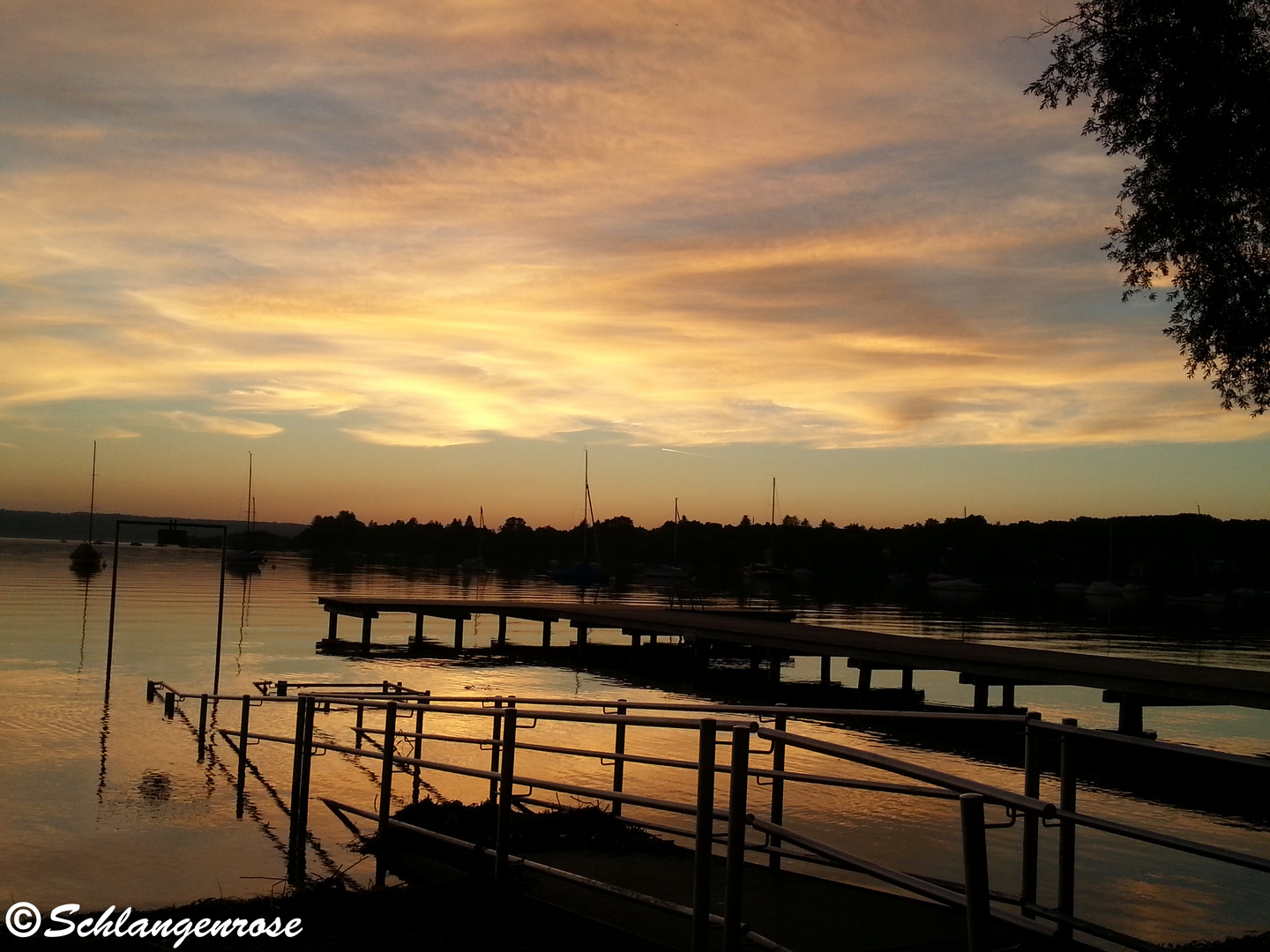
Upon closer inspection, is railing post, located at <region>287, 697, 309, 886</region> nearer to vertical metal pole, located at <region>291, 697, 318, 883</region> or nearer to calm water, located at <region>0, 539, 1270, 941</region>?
vertical metal pole, located at <region>291, 697, 318, 883</region>

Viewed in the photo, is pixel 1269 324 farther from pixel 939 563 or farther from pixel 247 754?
pixel 939 563

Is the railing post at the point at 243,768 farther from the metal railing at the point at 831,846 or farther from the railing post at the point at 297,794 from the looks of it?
the metal railing at the point at 831,846

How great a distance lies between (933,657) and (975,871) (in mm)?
18865

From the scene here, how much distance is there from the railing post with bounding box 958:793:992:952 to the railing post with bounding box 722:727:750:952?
1347 mm

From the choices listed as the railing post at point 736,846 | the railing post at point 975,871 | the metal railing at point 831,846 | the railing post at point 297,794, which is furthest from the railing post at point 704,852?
the railing post at point 297,794

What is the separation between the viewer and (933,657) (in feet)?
71.5

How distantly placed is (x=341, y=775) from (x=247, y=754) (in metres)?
2.38

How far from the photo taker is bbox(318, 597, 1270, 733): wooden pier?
1741cm

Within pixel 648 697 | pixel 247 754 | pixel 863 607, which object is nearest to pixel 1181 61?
pixel 247 754

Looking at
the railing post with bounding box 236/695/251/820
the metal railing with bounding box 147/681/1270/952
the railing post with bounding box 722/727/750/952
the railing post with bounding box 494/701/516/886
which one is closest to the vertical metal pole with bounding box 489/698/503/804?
the metal railing with bounding box 147/681/1270/952

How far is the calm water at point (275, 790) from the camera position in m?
10.5

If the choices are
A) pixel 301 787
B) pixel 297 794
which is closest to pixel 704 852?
pixel 301 787

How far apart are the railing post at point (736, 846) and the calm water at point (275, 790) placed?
5993 millimetres

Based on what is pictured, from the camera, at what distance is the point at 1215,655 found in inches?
1737
